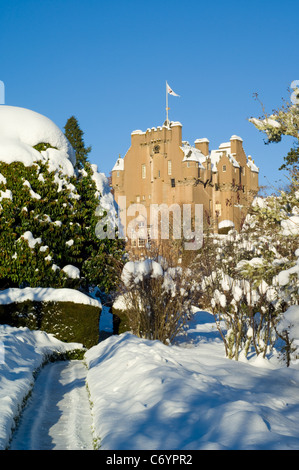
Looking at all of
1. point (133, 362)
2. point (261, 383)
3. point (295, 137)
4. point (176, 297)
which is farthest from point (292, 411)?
point (176, 297)

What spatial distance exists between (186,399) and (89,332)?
274 inches

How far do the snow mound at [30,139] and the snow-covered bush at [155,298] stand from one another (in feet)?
15.7

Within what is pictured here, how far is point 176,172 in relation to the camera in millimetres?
57250

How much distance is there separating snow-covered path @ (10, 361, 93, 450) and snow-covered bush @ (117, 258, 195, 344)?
245 centimetres

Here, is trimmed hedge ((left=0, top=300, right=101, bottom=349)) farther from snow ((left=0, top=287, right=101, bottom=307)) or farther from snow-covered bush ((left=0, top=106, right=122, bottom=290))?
snow-covered bush ((left=0, top=106, right=122, bottom=290))

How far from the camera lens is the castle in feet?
185

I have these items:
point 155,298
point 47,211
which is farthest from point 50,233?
point 155,298

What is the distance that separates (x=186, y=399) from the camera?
18.2 ft

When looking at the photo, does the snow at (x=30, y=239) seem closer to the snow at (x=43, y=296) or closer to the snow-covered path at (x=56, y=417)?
the snow at (x=43, y=296)

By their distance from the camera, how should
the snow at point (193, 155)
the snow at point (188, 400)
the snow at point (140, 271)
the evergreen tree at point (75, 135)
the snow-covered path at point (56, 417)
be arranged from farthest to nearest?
1. the snow at point (193, 155)
2. the evergreen tree at point (75, 135)
3. the snow at point (140, 271)
4. the snow-covered path at point (56, 417)
5. the snow at point (188, 400)

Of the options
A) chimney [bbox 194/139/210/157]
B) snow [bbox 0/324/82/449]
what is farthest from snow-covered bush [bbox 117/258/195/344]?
chimney [bbox 194/139/210/157]

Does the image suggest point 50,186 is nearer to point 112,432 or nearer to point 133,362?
point 133,362

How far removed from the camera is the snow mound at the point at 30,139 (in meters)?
13.6

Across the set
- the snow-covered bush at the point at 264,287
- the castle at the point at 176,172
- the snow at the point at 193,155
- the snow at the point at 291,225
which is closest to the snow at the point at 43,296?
the snow-covered bush at the point at 264,287
